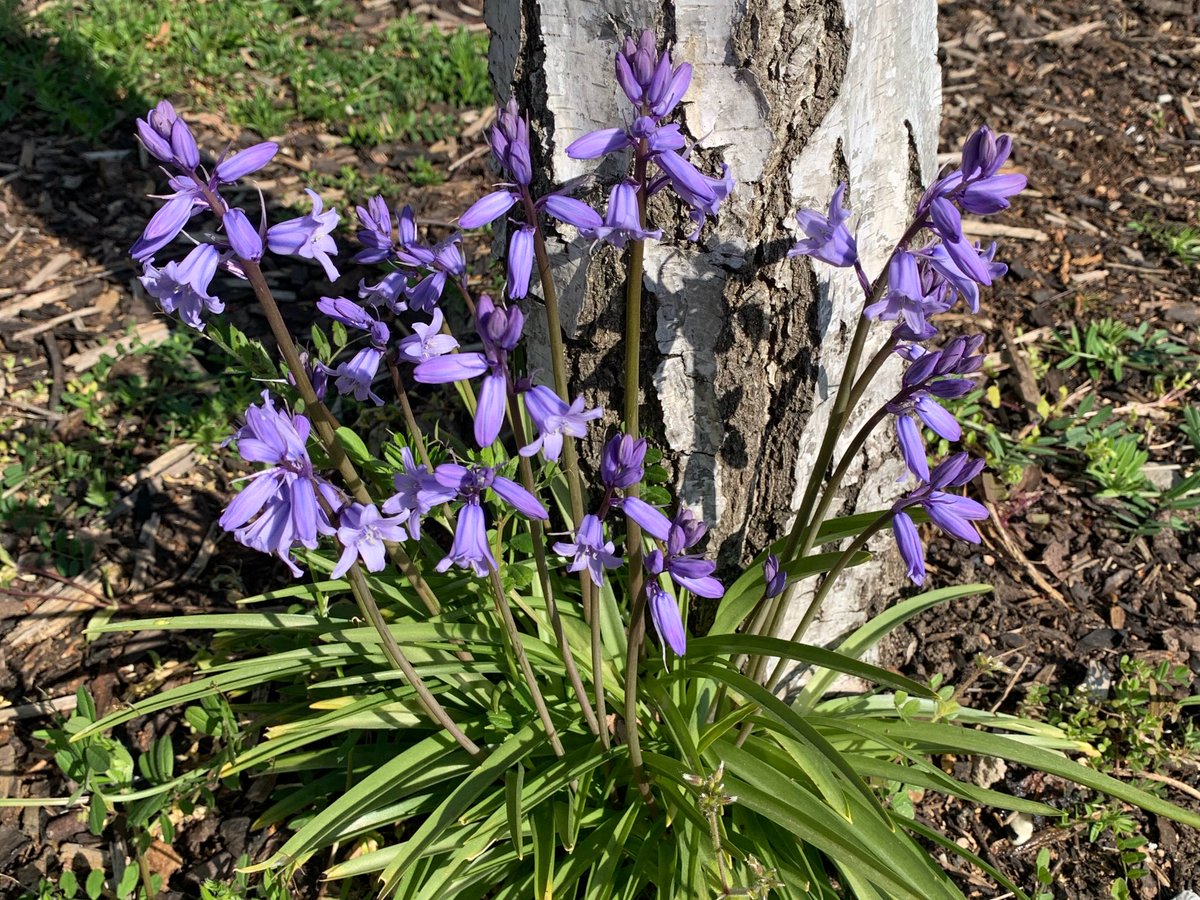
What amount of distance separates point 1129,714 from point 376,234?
2851mm

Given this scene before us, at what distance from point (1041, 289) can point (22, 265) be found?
5228mm

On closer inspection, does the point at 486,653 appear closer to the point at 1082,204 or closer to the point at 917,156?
the point at 917,156

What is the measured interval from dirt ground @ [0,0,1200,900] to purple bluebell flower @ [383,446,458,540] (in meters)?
1.80

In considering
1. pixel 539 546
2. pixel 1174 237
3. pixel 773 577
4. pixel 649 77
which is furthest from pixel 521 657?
pixel 1174 237

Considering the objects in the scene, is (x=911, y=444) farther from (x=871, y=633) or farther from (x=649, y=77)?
(x=871, y=633)

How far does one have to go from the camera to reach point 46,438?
430 centimetres

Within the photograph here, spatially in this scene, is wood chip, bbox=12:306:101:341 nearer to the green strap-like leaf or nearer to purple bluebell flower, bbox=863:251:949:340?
the green strap-like leaf

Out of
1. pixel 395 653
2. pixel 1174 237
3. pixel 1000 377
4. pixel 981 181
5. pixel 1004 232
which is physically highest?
pixel 981 181

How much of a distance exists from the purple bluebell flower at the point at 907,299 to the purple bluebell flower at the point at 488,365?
73 centimetres

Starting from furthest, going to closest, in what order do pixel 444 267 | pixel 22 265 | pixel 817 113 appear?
pixel 22 265 → pixel 817 113 → pixel 444 267

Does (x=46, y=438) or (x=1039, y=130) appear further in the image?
(x=1039, y=130)

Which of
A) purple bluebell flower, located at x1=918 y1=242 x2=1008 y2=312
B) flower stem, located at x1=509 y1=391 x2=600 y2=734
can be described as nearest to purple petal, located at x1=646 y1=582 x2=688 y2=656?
flower stem, located at x1=509 y1=391 x2=600 y2=734

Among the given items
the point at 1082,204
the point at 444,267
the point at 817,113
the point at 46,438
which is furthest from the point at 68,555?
the point at 1082,204

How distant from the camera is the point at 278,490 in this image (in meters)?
1.86
